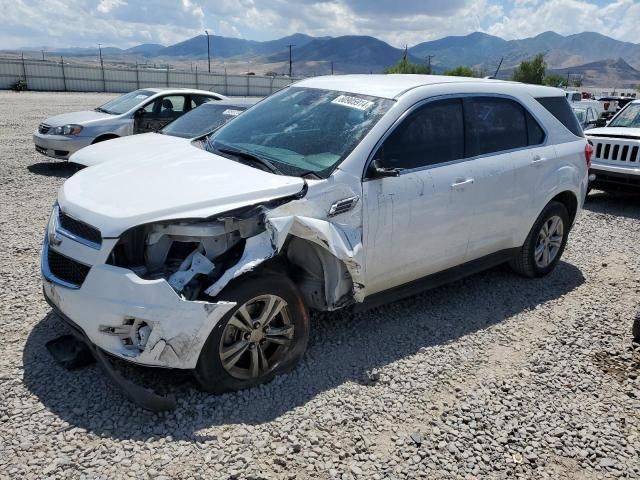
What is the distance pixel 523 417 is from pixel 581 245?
417cm

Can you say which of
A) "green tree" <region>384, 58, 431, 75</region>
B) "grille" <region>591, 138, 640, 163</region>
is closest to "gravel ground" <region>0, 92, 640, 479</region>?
"grille" <region>591, 138, 640, 163</region>

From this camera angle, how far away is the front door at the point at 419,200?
11.9 ft

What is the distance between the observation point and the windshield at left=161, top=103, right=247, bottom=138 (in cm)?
848

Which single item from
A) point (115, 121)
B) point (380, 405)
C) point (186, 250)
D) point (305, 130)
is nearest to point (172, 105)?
point (115, 121)

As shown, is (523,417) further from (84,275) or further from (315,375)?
(84,275)

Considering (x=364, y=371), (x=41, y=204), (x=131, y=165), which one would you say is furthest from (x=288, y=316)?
(x=41, y=204)

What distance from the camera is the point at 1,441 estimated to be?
2768 millimetres

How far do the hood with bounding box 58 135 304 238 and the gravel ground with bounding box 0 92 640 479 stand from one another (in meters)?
1.09

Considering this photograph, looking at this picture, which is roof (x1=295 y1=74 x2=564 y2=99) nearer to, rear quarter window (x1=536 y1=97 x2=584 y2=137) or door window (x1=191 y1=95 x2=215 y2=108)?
rear quarter window (x1=536 y1=97 x2=584 y2=137)

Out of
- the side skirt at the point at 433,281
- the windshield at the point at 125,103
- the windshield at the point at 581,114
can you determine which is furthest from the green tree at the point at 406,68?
the side skirt at the point at 433,281

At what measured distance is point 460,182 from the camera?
4.06 meters

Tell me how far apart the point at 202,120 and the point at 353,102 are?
5387 mm

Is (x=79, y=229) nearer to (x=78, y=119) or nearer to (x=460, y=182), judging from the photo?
(x=460, y=182)

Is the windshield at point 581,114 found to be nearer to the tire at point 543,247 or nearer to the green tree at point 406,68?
the tire at point 543,247
